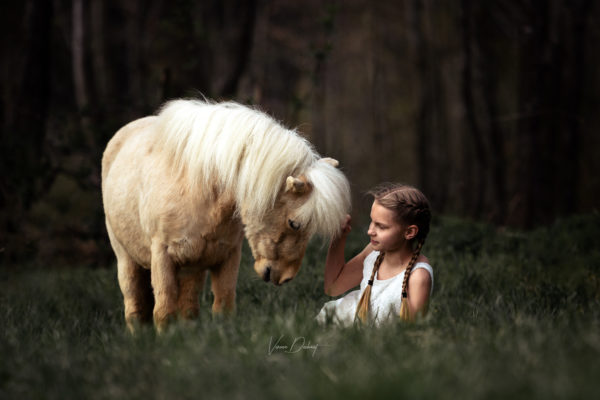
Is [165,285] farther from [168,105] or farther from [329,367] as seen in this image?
[329,367]

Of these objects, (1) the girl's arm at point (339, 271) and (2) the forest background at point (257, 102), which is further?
(2) the forest background at point (257, 102)

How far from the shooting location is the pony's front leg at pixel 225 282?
456 cm

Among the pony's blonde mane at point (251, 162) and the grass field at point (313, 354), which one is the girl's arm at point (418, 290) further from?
the pony's blonde mane at point (251, 162)

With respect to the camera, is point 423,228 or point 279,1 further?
point 279,1

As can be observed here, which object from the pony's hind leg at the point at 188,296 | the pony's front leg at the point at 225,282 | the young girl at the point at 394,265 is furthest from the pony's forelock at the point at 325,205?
the pony's hind leg at the point at 188,296

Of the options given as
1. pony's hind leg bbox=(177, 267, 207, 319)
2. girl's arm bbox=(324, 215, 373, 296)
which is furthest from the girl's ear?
pony's hind leg bbox=(177, 267, 207, 319)

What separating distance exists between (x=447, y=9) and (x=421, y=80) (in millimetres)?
4399

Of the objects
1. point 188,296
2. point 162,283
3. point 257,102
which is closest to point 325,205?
point 162,283

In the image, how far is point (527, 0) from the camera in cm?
1159

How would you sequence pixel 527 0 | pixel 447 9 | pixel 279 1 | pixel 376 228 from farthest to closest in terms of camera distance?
pixel 279 1, pixel 447 9, pixel 527 0, pixel 376 228

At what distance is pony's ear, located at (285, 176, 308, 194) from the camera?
402 centimetres

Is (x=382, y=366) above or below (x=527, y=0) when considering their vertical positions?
below

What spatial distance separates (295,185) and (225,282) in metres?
0.97

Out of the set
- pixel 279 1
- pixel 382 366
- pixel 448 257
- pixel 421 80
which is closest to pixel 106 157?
pixel 382 366
